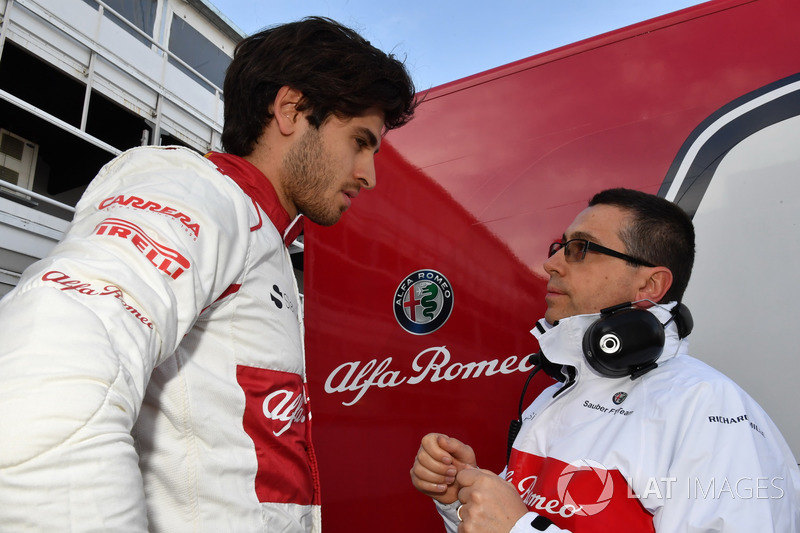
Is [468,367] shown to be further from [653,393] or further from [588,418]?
[653,393]

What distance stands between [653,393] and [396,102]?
107 cm

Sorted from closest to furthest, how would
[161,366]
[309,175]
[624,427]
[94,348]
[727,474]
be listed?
[94,348]
[161,366]
[727,474]
[624,427]
[309,175]

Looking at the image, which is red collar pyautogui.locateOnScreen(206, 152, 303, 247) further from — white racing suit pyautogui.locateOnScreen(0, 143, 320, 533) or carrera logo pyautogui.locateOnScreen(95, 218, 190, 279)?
carrera logo pyautogui.locateOnScreen(95, 218, 190, 279)

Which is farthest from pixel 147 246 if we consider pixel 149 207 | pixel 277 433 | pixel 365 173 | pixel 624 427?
pixel 624 427

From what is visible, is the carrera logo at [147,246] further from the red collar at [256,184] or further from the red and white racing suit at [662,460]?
the red and white racing suit at [662,460]

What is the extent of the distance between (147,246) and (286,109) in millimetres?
857

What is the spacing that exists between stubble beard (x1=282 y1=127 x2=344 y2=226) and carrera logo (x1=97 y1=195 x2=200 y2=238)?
60cm

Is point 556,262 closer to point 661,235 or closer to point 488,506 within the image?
point 661,235

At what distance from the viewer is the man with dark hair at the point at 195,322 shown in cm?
60

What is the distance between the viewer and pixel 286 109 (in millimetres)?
1523

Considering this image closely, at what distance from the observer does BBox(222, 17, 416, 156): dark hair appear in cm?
152

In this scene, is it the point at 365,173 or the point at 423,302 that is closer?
the point at 365,173

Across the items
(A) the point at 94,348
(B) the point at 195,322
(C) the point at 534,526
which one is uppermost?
(B) the point at 195,322

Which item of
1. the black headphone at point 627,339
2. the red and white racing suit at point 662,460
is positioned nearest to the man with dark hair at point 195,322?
the red and white racing suit at point 662,460
